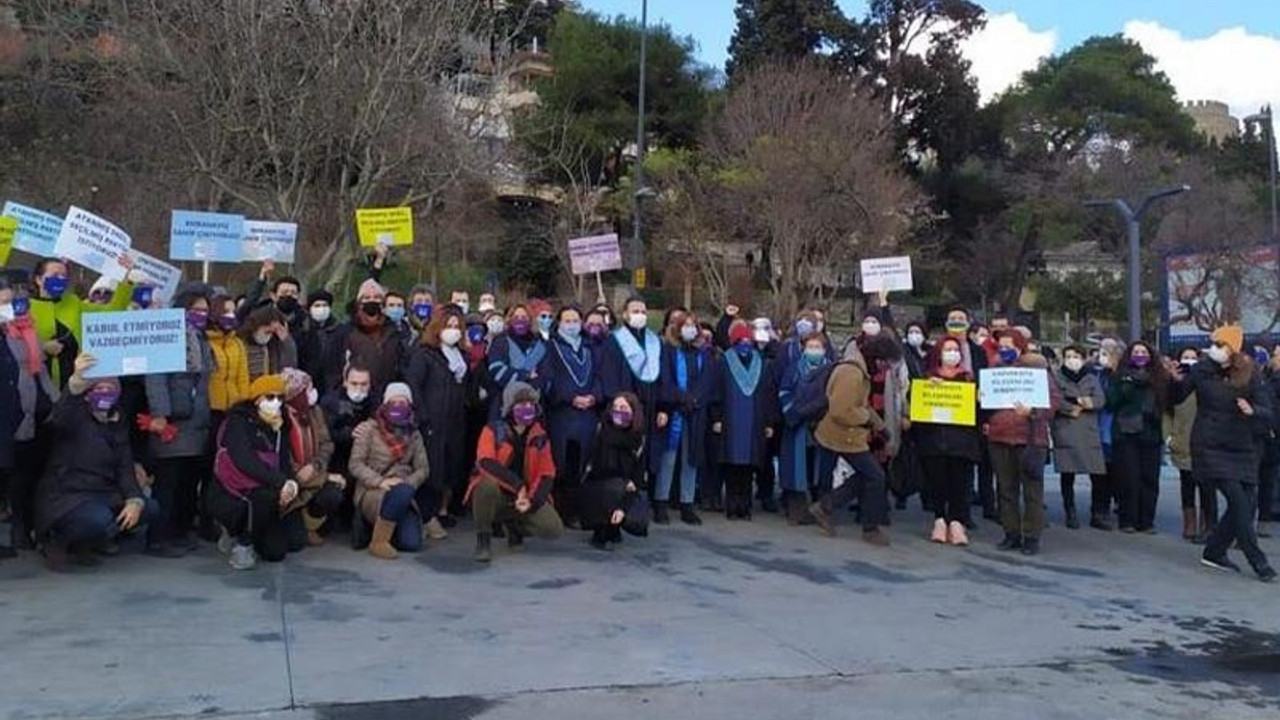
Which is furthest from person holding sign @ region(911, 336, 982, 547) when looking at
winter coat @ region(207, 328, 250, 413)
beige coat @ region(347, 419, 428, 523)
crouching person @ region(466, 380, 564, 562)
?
winter coat @ region(207, 328, 250, 413)

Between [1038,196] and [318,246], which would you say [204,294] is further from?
[1038,196]

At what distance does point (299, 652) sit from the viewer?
664 cm

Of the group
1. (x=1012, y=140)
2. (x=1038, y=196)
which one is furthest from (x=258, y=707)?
(x=1012, y=140)

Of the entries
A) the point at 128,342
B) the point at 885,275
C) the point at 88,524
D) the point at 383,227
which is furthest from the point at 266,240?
the point at 885,275

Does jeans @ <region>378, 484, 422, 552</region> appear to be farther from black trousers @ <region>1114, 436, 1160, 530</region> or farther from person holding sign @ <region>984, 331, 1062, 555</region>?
black trousers @ <region>1114, 436, 1160, 530</region>

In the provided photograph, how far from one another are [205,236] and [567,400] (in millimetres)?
3810

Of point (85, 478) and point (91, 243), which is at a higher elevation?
point (91, 243)

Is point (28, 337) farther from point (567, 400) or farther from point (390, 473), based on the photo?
point (567, 400)

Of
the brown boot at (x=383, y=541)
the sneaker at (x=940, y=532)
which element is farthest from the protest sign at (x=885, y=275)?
the brown boot at (x=383, y=541)

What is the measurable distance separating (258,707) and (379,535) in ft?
11.8

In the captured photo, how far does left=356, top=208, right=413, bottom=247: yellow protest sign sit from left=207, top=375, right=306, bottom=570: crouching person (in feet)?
13.6

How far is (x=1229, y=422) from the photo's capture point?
10.1 m

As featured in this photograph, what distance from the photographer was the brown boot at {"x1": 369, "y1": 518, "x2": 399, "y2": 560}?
9.21 m

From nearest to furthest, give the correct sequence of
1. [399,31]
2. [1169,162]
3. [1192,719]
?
[1192,719] < [399,31] < [1169,162]
